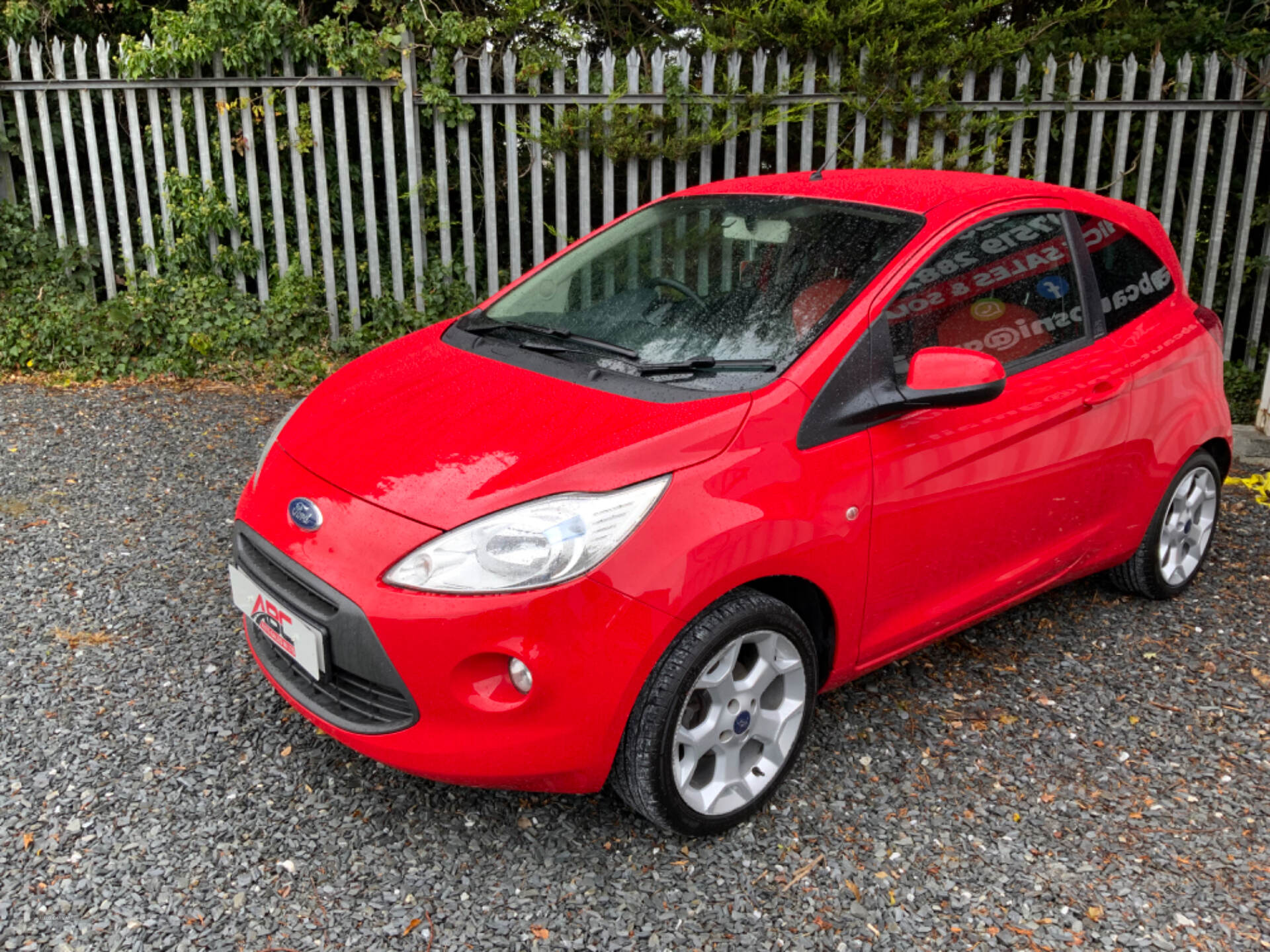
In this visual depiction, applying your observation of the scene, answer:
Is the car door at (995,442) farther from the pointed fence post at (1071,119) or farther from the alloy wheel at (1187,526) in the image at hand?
the pointed fence post at (1071,119)

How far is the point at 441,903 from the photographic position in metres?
2.56

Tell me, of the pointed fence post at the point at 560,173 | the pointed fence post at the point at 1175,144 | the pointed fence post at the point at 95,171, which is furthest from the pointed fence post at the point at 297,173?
the pointed fence post at the point at 1175,144

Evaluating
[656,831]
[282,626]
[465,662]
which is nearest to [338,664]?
[282,626]

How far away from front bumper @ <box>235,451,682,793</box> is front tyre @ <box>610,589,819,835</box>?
79mm

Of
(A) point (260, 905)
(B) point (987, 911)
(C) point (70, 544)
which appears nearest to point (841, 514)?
(B) point (987, 911)

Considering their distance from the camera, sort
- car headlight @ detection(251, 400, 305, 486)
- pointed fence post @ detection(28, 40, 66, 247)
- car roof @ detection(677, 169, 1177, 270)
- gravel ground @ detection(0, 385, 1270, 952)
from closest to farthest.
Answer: gravel ground @ detection(0, 385, 1270, 952)
car headlight @ detection(251, 400, 305, 486)
car roof @ detection(677, 169, 1177, 270)
pointed fence post @ detection(28, 40, 66, 247)

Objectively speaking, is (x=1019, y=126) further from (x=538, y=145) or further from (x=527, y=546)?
(x=527, y=546)

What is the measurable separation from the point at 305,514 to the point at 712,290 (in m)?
1.36

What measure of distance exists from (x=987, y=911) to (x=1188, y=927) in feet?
1.52

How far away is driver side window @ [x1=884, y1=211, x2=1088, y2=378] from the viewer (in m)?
3.03

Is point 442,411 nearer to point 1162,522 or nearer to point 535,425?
point 535,425

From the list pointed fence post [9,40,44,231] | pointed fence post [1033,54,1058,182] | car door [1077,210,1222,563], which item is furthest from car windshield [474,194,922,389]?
pointed fence post [9,40,44,231]

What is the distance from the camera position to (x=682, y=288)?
330 centimetres

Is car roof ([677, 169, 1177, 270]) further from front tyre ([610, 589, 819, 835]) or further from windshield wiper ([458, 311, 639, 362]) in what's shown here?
front tyre ([610, 589, 819, 835])
